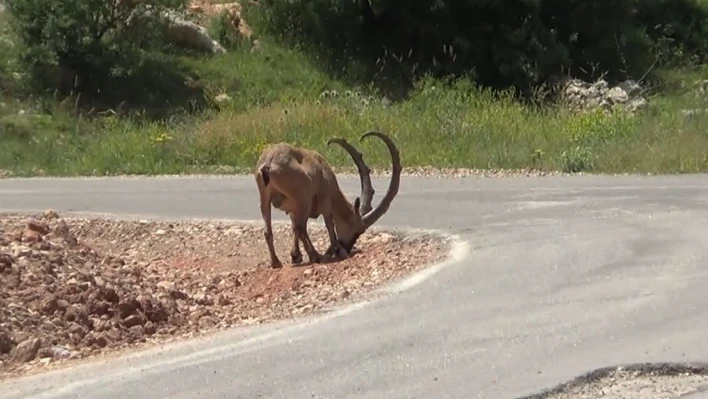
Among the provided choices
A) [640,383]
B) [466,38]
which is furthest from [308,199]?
[466,38]

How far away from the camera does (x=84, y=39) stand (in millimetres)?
31984

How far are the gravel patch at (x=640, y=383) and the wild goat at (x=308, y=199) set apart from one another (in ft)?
19.0

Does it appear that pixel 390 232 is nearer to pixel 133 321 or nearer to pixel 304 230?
pixel 304 230

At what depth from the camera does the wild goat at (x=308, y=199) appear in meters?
13.6

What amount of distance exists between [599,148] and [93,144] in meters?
10.8

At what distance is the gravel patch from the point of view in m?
8.22

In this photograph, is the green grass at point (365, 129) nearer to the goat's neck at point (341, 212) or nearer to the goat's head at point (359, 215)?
the goat's head at point (359, 215)

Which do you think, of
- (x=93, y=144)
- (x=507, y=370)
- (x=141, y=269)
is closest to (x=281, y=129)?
(x=93, y=144)

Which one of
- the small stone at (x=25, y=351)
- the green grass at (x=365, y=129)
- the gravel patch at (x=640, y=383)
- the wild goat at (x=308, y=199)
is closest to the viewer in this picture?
the gravel patch at (x=640, y=383)

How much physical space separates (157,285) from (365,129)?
1349cm

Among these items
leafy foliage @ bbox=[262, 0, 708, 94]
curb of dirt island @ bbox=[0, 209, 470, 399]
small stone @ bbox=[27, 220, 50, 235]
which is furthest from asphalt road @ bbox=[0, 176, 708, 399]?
leafy foliage @ bbox=[262, 0, 708, 94]

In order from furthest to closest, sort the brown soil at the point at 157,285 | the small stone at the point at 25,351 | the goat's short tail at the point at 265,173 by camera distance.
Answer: the goat's short tail at the point at 265,173 → the brown soil at the point at 157,285 → the small stone at the point at 25,351

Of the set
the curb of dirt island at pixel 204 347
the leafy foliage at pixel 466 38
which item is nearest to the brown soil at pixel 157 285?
the curb of dirt island at pixel 204 347

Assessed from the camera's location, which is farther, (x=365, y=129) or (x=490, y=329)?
(x=365, y=129)
